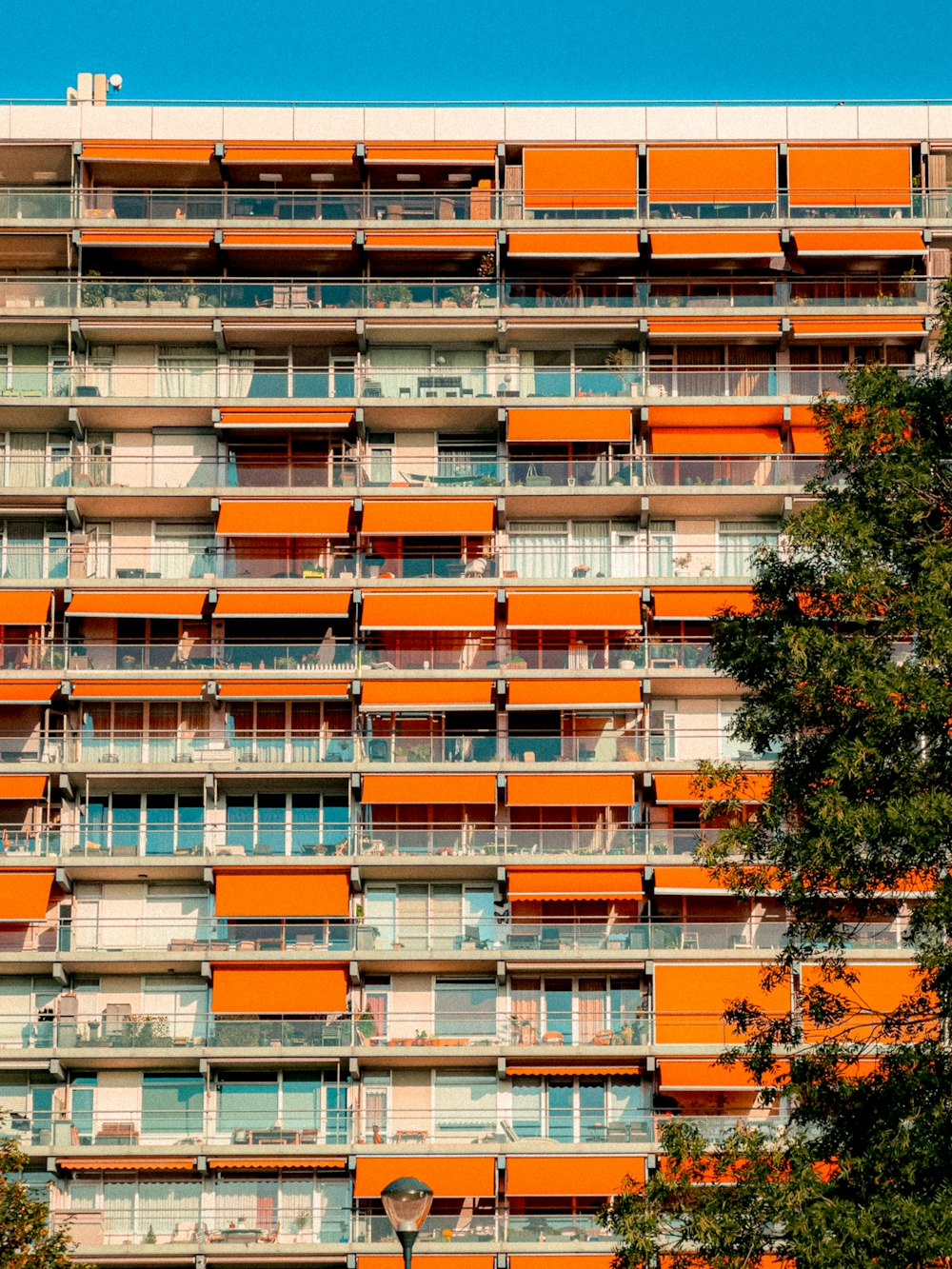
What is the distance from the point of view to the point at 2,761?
5559 cm

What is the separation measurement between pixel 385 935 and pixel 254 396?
12087 mm

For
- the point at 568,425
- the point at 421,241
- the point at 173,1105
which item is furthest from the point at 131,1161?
the point at 421,241

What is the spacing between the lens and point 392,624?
55969mm

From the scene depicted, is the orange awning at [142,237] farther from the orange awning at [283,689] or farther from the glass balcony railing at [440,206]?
the orange awning at [283,689]

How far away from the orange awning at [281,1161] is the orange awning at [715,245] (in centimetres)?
2054

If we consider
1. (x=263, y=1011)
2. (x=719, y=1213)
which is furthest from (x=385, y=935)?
(x=719, y=1213)

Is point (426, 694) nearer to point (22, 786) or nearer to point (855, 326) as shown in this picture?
point (22, 786)

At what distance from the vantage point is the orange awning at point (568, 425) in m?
57.1

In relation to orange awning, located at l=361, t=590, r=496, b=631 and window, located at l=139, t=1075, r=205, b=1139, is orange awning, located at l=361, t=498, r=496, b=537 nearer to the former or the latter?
orange awning, located at l=361, t=590, r=496, b=631

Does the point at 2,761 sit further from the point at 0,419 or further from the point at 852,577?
the point at 852,577

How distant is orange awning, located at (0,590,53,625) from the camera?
5597 cm

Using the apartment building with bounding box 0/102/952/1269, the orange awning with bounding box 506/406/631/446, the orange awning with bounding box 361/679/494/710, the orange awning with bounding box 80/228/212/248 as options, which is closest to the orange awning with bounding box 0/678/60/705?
the apartment building with bounding box 0/102/952/1269

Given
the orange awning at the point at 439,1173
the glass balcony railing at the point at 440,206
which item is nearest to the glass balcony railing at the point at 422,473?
the glass balcony railing at the point at 440,206

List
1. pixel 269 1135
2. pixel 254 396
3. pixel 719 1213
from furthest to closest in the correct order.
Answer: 1. pixel 254 396
2. pixel 269 1135
3. pixel 719 1213
